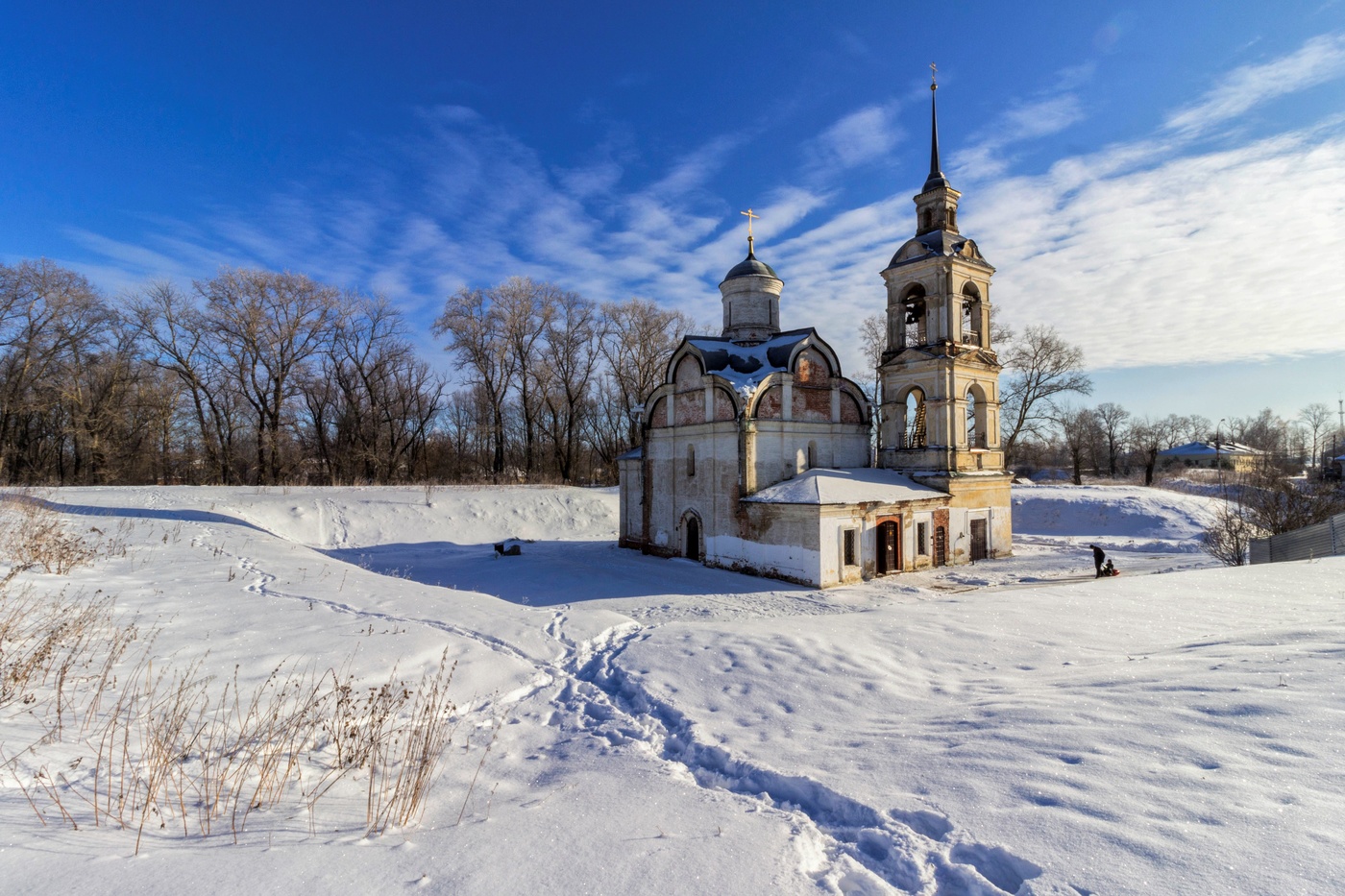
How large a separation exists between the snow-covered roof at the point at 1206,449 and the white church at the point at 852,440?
59.8m

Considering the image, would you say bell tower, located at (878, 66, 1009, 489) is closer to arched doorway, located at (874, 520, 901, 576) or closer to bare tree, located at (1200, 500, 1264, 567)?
arched doorway, located at (874, 520, 901, 576)

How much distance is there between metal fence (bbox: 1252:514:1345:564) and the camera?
501 inches

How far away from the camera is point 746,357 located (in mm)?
21047

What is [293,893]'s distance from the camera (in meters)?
2.51

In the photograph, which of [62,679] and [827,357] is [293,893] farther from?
[827,357]

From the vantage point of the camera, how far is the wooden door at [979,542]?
1992cm

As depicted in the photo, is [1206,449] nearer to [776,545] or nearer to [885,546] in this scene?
[885,546]

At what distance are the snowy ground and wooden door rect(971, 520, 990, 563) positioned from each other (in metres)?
8.50

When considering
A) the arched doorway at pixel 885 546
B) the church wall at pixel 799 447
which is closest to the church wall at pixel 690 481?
the church wall at pixel 799 447

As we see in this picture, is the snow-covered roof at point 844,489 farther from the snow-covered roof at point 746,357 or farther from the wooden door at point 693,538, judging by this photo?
the snow-covered roof at point 746,357

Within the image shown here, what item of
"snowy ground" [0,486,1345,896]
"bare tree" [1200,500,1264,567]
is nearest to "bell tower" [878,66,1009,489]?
"bare tree" [1200,500,1264,567]

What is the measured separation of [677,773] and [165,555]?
12.4 meters

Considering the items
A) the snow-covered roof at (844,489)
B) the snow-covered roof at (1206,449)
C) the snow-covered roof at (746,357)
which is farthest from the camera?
the snow-covered roof at (1206,449)

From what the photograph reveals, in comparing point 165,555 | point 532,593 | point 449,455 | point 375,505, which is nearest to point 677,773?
point 532,593
